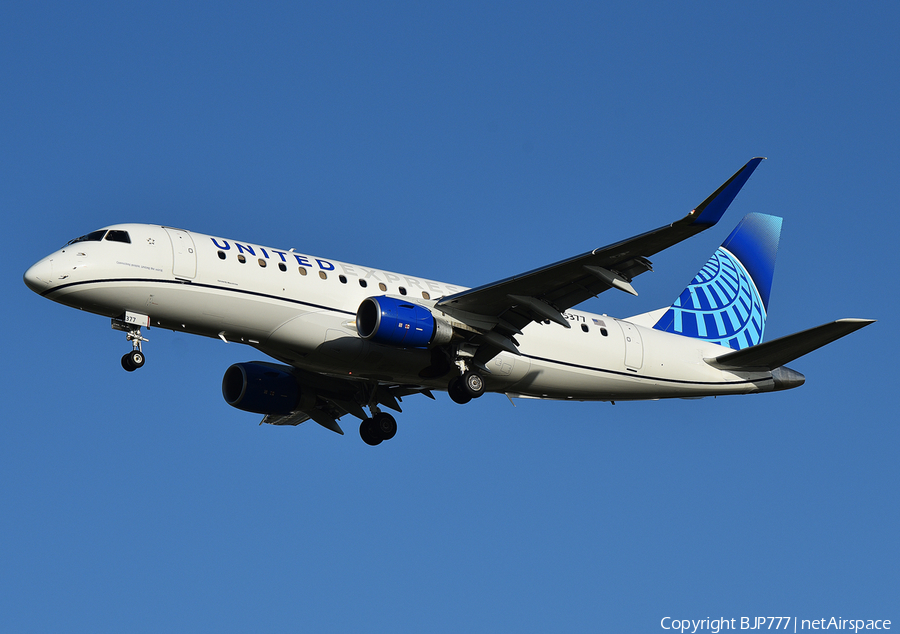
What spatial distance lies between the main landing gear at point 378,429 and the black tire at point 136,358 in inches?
355

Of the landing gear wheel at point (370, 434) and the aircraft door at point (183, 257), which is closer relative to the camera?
the aircraft door at point (183, 257)

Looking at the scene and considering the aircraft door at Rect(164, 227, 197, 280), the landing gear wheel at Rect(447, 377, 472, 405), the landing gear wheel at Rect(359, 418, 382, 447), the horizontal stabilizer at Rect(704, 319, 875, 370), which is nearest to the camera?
the aircraft door at Rect(164, 227, 197, 280)

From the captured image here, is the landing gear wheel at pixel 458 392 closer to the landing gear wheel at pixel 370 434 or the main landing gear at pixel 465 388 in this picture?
the main landing gear at pixel 465 388

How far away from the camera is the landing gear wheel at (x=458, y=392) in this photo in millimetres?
29578

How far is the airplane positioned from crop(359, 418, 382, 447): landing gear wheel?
0.13 feet

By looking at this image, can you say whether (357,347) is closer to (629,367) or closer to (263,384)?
(263,384)

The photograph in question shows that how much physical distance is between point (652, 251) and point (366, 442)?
12.8 metres

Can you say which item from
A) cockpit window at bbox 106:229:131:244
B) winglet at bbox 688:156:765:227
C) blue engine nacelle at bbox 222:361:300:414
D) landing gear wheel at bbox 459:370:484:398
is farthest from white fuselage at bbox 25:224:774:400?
winglet at bbox 688:156:765:227

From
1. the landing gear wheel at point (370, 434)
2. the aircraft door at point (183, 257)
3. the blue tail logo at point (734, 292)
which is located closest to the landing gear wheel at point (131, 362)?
the aircraft door at point (183, 257)

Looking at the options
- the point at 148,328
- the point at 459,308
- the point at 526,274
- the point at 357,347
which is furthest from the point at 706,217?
the point at 148,328

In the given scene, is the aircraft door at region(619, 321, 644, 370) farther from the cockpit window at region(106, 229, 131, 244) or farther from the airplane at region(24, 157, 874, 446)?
the cockpit window at region(106, 229, 131, 244)

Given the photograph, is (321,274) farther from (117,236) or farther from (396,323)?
(117,236)

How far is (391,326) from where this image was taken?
27.4m

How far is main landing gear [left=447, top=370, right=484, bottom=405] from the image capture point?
29.6 meters
